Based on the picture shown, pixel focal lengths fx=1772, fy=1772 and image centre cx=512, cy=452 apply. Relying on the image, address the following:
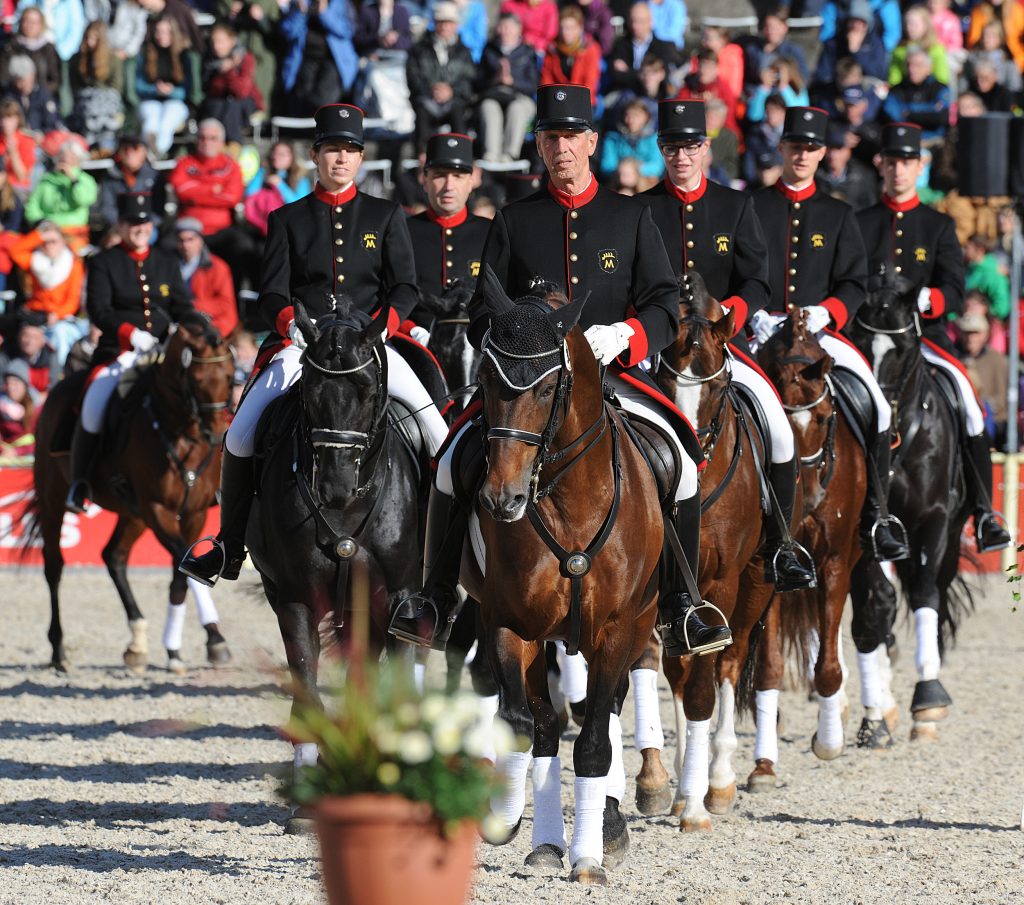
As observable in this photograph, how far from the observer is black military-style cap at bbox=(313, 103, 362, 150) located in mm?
8547

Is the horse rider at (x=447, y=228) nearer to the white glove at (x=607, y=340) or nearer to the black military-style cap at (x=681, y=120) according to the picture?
the black military-style cap at (x=681, y=120)

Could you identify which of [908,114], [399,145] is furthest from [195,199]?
[908,114]

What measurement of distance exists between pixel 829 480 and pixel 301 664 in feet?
10.1

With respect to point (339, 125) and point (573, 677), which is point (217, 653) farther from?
point (339, 125)

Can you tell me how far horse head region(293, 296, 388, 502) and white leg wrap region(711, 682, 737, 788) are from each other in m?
2.09

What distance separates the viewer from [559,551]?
624 centimetres

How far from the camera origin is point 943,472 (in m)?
10.5

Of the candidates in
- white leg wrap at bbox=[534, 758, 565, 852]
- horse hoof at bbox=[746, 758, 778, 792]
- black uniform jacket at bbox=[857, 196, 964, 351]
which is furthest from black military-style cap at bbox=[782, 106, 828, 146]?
white leg wrap at bbox=[534, 758, 565, 852]

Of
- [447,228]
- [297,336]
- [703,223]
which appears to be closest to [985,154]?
[447,228]

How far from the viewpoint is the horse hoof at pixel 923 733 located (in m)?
10.0

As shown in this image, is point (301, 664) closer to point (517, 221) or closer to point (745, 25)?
point (517, 221)

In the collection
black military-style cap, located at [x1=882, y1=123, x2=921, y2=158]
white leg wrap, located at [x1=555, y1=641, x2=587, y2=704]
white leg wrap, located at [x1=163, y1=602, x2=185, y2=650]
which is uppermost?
black military-style cap, located at [x1=882, y1=123, x2=921, y2=158]

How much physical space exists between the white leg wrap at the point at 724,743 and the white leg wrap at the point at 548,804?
1.61 meters

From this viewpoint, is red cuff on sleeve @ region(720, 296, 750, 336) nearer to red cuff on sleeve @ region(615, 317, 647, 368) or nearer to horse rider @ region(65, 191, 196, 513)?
red cuff on sleeve @ region(615, 317, 647, 368)
